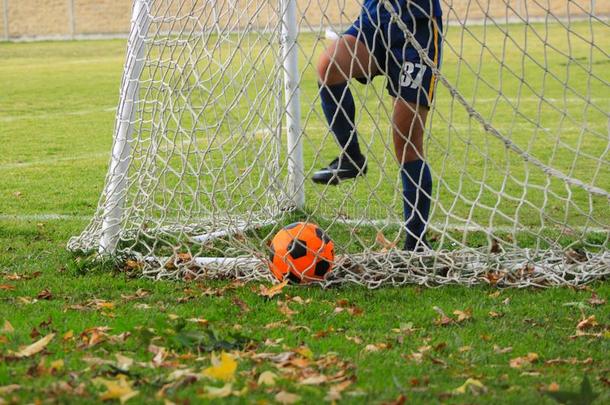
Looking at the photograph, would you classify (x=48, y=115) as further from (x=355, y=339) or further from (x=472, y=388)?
(x=472, y=388)

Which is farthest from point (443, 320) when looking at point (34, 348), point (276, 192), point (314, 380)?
point (276, 192)

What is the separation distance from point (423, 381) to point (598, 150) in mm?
6727

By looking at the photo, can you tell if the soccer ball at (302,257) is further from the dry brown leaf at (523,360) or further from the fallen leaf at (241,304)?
the dry brown leaf at (523,360)

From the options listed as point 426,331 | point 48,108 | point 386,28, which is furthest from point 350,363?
point 48,108

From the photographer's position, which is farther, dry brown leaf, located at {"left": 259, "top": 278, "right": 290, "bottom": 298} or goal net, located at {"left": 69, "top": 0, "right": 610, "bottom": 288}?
goal net, located at {"left": 69, "top": 0, "right": 610, "bottom": 288}

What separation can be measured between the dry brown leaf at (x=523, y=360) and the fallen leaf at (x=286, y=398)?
861mm

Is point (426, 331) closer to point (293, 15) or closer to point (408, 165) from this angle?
point (408, 165)

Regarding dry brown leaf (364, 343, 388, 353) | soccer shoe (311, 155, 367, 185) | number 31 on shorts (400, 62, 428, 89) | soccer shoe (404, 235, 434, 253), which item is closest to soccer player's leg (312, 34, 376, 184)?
soccer shoe (311, 155, 367, 185)

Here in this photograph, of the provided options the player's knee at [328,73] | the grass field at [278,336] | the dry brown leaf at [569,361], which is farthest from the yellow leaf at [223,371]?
the player's knee at [328,73]

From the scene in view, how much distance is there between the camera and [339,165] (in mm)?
4922

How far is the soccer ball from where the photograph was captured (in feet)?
15.5

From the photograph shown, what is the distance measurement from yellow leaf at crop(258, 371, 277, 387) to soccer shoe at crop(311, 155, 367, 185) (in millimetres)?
1852

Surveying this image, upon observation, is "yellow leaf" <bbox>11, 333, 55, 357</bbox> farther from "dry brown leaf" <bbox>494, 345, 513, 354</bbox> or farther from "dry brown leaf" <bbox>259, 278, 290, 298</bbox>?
"dry brown leaf" <bbox>494, 345, 513, 354</bbox>

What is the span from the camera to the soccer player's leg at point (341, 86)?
4934 mm
